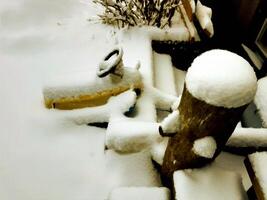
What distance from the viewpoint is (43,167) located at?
3703 mm

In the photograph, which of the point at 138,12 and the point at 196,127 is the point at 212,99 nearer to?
the point at 196,127

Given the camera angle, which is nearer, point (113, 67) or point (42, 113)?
point (113, 67)

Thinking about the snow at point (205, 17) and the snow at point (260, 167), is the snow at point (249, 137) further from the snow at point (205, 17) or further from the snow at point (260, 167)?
the snow at point (205, 17)

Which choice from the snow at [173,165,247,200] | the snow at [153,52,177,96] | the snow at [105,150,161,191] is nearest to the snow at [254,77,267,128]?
the snow at [173,165,247,200]

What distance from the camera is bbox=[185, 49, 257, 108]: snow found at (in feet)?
7.24

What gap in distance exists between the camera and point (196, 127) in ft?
8.33

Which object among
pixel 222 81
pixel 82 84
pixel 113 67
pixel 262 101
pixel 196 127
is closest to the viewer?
pixel 222 81

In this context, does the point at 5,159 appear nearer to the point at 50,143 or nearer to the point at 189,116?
the point at 50,143

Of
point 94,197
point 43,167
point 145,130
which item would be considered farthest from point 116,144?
point 43,167

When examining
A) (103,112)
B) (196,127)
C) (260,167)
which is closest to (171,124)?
(196,127)

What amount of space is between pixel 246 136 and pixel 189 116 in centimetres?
136

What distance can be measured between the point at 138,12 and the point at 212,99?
3515 mm

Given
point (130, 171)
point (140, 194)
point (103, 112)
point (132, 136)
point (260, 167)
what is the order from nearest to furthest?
point (260, 167)
point (140, 194)
point (132, 136)
point (130, 171)
point (103, 112)

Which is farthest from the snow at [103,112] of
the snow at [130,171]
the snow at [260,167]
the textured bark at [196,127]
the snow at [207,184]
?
the snow at [260,167]
